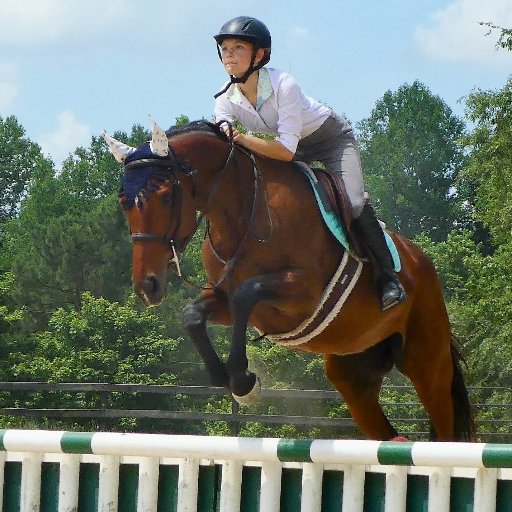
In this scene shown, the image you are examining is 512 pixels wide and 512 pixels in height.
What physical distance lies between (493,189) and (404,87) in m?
48.0

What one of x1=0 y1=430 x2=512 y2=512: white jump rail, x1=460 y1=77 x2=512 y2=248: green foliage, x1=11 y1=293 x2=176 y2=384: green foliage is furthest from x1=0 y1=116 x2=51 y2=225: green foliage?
x1=0 y1=430 x2=512 y2=512: white jump rail

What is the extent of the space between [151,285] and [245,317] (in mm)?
483

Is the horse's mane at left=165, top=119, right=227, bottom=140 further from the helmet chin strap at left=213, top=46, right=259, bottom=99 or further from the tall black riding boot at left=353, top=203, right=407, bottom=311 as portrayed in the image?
the tall black riding boot at left=353, top=203, right=407, bottom=311

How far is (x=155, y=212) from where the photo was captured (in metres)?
5.54

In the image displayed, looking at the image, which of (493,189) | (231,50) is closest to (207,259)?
(231,50)

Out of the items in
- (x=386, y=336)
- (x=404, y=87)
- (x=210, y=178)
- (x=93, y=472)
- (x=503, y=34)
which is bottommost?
(x=93, y=472)

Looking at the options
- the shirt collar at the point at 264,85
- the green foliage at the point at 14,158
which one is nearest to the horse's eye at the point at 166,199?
the shirt collar at the point at 264,85

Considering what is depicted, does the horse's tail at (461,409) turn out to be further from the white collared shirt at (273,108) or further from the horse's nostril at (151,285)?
the horse's nostril at (151,285)

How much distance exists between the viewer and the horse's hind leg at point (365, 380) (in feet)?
23.8

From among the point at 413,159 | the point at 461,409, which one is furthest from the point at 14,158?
the point at 461,409

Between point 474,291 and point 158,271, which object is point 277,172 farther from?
point 474,291

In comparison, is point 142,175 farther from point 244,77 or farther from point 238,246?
point 244,77

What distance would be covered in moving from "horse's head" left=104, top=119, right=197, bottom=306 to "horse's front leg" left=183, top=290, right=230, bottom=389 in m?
0.38

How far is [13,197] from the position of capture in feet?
200
